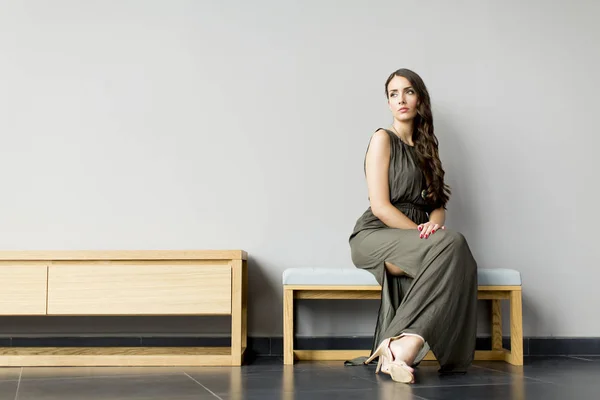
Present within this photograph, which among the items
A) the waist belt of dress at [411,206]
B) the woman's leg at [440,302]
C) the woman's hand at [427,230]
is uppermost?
the waist belt of dress at [411,206]

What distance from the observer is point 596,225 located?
3.57 meters

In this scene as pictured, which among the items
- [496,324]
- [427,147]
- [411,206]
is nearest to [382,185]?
[411,206]

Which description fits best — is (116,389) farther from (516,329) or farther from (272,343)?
(516,329)

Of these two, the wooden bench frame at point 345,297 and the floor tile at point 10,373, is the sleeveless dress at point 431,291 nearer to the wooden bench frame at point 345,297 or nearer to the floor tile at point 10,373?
the wooden bench frame at point 345,297

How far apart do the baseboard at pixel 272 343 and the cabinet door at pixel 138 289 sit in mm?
450

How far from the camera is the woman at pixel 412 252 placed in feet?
8.50

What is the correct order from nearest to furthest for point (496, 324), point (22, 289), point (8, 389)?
point (8, 389)
point (22, 289)
point (496, 324)

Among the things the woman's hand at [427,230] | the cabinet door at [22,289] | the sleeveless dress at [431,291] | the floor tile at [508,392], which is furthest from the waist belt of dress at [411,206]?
the cabinet door at [22,289]

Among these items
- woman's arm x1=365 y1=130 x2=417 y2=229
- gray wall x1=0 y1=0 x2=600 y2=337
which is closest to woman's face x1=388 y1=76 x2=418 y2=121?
woman's arm x1=365 y1=130 x2=417 y2=229

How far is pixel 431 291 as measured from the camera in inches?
104

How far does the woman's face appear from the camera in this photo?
3.16 m

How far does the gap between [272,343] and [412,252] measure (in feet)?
3.27

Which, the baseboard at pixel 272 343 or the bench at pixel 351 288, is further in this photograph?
the baseboard at pixel 272 343

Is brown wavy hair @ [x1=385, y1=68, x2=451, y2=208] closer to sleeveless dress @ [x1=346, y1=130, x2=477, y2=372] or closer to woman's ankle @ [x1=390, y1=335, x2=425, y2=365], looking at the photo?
sleeveless dress @ [x1=346, y1=130, x2=477, y2=372]
